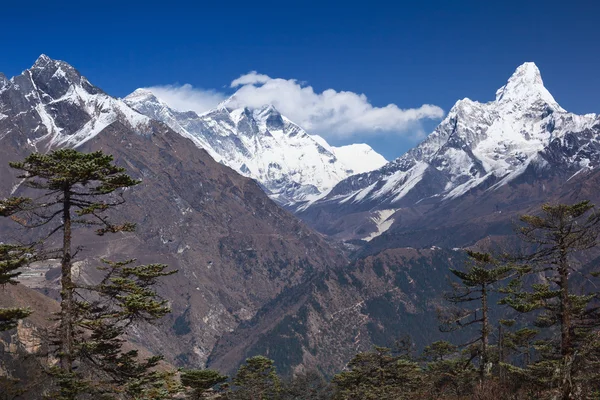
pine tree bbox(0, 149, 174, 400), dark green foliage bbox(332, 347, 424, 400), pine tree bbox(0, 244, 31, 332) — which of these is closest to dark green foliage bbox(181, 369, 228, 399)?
pine tree bbox(0, 149, 174, 400)

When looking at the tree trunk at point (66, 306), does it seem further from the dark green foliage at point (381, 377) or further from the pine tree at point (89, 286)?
the dark green foliage at point (381, 377)

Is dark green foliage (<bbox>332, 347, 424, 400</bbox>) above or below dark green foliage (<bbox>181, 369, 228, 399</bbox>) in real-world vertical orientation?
below

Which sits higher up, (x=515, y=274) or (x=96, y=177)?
(x=96, y=177)

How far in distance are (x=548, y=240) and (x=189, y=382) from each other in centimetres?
3213

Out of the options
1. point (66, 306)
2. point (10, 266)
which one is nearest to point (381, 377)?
point (66, 306)

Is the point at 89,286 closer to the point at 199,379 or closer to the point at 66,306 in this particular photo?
the point at 66,306

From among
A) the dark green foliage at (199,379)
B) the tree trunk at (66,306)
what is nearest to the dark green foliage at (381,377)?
the dark green foliage at (199,379)

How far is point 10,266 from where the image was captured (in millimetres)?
26109

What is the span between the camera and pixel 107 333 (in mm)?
29469

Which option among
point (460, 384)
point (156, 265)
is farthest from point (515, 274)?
point (460, 384)

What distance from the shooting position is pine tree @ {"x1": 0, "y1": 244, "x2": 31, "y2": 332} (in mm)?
25594

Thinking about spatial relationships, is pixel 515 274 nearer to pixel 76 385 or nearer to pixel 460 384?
pixel 76 385

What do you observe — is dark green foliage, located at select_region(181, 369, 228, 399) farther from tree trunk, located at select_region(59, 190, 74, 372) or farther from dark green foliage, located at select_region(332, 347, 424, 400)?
tree trunk, located at select_region(59, 190, 74, 372)

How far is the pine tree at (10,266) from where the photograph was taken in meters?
25.6
